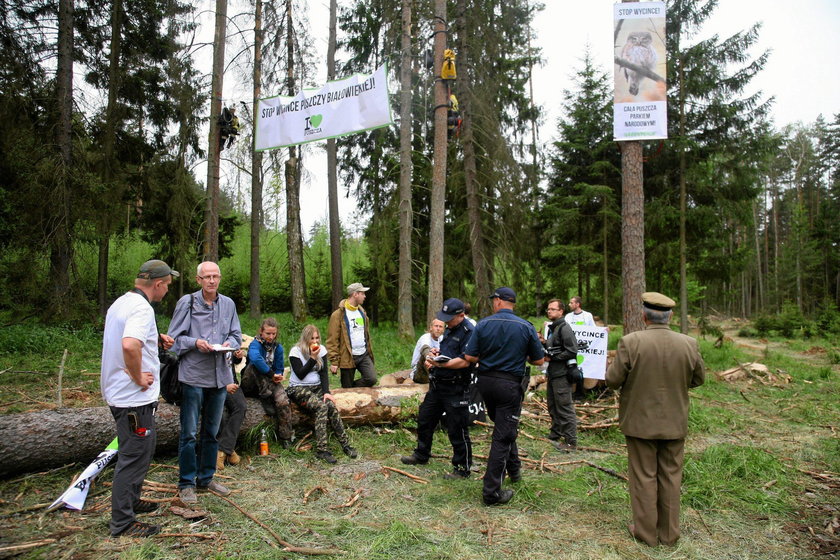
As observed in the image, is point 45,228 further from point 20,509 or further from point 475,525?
point 475,525

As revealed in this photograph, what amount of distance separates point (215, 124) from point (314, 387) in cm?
804

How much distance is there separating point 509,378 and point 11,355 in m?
10.7

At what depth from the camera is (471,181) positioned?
16.0 m

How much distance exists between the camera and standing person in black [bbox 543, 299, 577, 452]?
255 inches

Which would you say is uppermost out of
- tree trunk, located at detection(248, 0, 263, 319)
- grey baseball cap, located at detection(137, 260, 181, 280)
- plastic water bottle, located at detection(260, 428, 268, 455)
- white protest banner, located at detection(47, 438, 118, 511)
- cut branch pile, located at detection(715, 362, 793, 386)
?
tree trunk, located at detection(248, 0, 263, 319)

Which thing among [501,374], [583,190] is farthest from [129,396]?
[583,190]

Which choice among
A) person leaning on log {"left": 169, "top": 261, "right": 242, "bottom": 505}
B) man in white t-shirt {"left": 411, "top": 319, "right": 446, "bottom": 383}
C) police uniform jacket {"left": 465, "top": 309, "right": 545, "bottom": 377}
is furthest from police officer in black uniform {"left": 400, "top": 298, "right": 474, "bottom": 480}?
person leaning on log {"left": 169, "top": 261, "right": 242, "bottom": 505}

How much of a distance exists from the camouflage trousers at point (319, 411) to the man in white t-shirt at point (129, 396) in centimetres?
215

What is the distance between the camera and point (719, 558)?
12.3 feet

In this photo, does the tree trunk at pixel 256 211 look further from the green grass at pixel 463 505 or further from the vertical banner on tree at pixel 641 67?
the vertical banner on tree at pixel 641 67

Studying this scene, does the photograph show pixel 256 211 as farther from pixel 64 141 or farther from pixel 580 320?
pixel 580 320

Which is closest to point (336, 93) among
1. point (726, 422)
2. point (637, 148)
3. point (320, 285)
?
point (637, 148)

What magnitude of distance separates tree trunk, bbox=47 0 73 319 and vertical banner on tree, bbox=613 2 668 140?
489 inches

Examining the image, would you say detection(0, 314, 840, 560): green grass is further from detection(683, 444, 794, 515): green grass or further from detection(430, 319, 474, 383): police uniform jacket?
detection(430, 319, 474, 383): police uniform jacket
